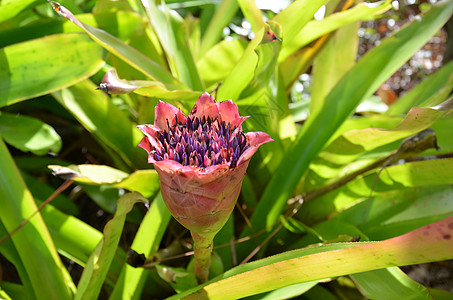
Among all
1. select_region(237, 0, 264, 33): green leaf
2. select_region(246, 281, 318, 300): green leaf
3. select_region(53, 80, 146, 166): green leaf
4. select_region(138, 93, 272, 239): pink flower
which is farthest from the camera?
select_region(53, 80, 146, 166): green leaf

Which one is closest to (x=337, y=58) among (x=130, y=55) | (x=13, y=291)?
(x=130, y=55)

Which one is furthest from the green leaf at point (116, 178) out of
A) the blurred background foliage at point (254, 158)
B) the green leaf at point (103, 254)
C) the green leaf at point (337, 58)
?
the green leaf at point (337, 58)

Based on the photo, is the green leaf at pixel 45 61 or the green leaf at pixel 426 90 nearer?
the green leaf at pixel 45 61

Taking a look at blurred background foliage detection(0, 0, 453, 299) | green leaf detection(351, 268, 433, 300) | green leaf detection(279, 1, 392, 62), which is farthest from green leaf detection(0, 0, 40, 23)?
green leaf detection(351, 268, 433, 300)

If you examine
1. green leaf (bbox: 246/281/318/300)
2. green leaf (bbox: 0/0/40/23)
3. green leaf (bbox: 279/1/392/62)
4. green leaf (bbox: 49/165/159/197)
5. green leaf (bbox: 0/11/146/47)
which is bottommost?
green leaf (bbox: 246/281/318/300)

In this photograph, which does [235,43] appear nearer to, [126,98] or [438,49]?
[126,98]

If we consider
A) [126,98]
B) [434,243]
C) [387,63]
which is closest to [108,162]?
[126,98]

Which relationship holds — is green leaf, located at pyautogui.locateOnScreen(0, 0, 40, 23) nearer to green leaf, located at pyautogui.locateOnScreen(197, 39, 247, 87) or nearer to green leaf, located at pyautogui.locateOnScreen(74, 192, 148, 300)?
green leaf, located at pyautogui.locateOnScreen(197, 39, 247, 87)

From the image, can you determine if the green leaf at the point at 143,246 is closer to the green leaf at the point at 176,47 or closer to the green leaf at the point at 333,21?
the green leaf at the point at 176,47
